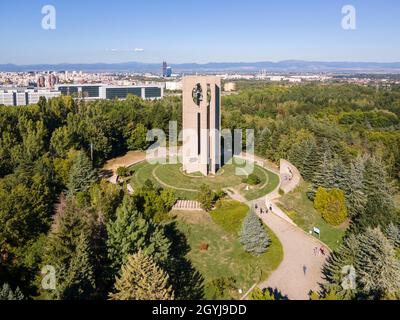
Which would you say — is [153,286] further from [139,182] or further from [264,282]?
[139,182]

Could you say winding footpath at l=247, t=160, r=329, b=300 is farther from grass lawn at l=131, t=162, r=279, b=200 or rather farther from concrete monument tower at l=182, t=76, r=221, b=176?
concrete monument tower at l=182, t=76, r=221, b=176

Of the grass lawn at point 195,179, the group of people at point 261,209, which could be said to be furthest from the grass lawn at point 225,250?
the grass lawn at point 195,179

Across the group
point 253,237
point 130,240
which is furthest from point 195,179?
point 130,240

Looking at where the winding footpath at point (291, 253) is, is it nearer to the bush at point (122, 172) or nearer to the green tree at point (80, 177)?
the bush at point (122, 172)

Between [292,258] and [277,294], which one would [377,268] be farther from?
[292,258]

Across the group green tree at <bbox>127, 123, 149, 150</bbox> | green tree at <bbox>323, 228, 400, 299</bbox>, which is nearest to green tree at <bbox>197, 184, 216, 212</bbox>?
green tree at <bbox>323, 228, 400, 299</bbox>

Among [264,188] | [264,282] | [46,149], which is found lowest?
[264,282]

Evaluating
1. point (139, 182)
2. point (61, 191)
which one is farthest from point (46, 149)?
point (139, 182)
